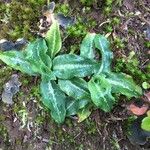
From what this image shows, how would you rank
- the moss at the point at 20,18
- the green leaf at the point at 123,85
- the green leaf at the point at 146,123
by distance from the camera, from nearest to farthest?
1. the green leaf at the point at 146,123
2. the green leaf at the point at 123,85
3. the moss at the point at 20,18

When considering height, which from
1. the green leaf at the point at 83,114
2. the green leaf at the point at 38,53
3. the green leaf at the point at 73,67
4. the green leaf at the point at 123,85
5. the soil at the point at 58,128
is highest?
the green leaf at the point at 38,53

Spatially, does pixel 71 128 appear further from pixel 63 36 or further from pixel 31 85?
pixel 63 36

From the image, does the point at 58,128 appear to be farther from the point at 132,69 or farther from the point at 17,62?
the point at 132,69

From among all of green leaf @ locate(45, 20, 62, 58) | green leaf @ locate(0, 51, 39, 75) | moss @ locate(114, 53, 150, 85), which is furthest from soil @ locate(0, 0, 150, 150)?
green leaf @ locate(45, 20, 62, 58)

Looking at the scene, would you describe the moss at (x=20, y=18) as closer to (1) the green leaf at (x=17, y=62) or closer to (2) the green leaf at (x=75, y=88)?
(1) the green leaf at (x=17, y=62)

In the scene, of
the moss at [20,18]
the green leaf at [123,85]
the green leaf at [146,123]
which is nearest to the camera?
the green leaf at [146,123]

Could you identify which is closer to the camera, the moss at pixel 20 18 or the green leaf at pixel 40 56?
the green leaf at pixel 40 56

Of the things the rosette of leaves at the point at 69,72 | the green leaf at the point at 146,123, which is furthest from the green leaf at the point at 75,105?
the green leaf at the point at 146,123
